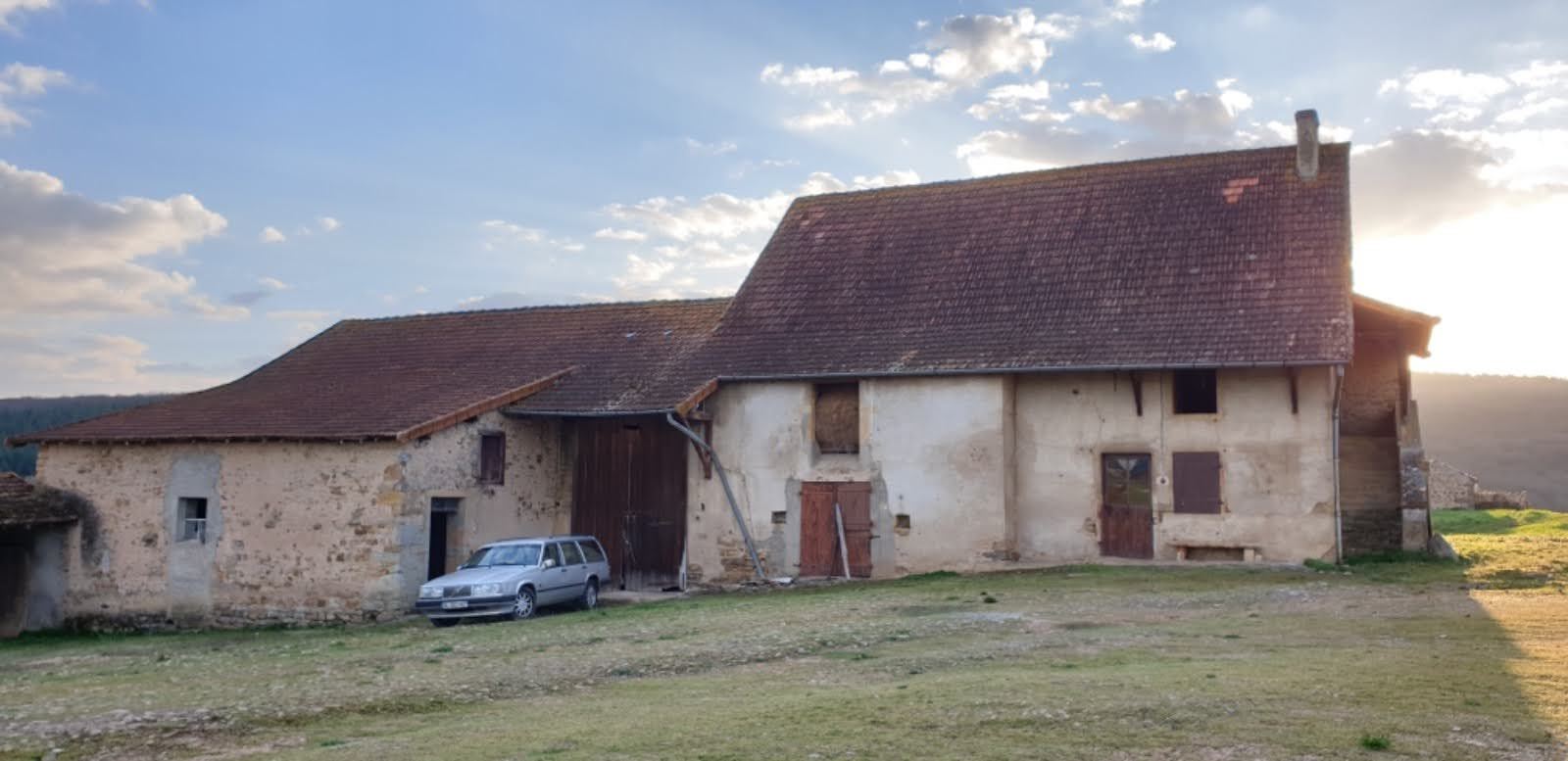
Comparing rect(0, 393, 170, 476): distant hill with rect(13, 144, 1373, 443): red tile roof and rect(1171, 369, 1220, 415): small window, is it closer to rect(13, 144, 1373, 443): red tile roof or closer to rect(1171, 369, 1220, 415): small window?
rect(13, 144, 1373, 443): red tile roof

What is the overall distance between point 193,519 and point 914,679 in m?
18.7

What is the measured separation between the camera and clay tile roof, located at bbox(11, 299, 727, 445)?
24.6 m

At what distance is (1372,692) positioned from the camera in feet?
32.6

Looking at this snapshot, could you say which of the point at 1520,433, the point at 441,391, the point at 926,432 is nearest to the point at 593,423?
the point at 441,391

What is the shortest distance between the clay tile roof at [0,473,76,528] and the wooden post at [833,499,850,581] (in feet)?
52.7

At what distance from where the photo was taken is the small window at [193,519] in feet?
81.2

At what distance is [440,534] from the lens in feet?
81.2

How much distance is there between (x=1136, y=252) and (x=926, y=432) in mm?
5643

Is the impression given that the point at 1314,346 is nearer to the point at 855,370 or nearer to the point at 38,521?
the point at 855,370

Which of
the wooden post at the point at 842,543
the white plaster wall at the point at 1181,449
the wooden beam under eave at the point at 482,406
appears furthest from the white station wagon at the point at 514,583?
the white plaster wall at the point at 1181,449

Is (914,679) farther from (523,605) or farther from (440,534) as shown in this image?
(440,534)

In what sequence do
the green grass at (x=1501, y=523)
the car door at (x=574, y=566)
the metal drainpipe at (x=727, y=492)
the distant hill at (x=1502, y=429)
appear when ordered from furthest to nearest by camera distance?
1. the distant hill at (x=1502, y=429)
2. the green grass at (x=1501, y=523)
3. the metal drainpipe at (x=727, y=492)
4. the car door at (x=574, y=566)

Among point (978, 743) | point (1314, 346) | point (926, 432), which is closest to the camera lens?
point (978, 743)

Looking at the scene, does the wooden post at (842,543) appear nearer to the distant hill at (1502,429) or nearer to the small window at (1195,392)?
the small window at (1195,392)
